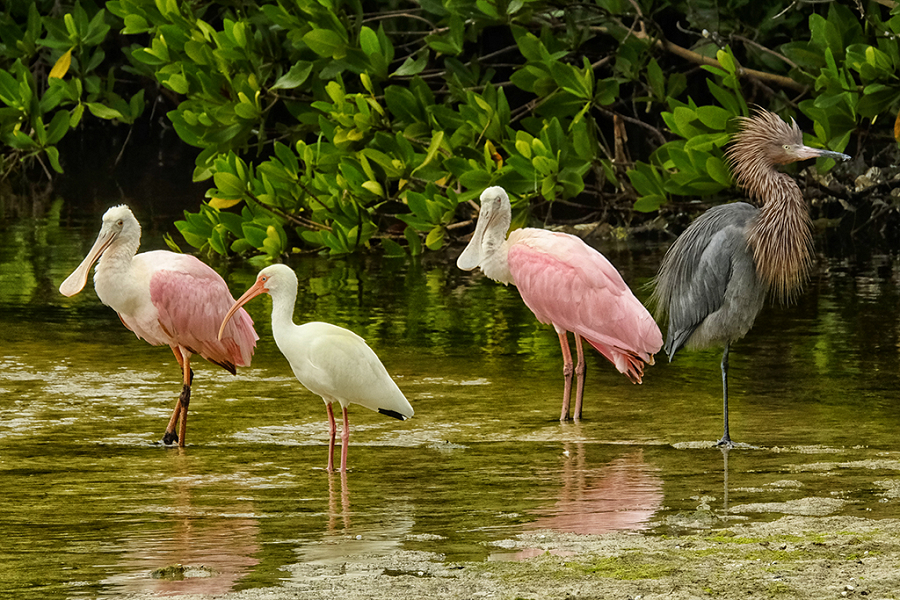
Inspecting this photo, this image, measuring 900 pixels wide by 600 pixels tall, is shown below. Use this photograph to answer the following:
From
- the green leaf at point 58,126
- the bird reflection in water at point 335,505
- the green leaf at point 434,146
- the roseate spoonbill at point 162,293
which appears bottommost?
the bird reflection in water at point 335,505

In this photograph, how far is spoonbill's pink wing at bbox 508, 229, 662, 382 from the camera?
807 cm

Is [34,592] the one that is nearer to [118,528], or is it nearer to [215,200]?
[118,528]

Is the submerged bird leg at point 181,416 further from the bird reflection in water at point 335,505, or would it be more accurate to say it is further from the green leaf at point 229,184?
the green leaf at point 229,184

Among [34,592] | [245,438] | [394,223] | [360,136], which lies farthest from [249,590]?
[394,223]

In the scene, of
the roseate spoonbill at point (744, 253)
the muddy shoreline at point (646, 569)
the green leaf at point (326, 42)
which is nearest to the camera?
the muddy shoreline at point (646, 569)

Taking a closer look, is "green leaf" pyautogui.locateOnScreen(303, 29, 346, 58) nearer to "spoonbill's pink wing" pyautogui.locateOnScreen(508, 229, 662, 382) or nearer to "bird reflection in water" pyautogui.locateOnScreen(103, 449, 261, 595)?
"spoonbill's pink wing" pyautogui.locateOnScreen(508, 229, 662, 382)

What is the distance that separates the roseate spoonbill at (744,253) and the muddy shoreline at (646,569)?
2.20m

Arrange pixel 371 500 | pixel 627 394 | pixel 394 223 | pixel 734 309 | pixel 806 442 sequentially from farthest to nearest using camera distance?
1. pixel 394 223
2. pixel 627 394
3. pixel 734 309
4. pixel 806 442
5. pixel 371 500

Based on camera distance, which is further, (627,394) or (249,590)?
(627,394)

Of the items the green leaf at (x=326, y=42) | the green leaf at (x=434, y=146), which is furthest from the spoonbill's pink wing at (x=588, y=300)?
the green leaf at (x=326, y=42)

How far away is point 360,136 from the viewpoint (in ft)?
37.4

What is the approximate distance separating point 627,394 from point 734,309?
998mm

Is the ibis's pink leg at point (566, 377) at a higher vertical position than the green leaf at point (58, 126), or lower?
lower

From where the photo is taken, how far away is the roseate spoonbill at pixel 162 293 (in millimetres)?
7707
